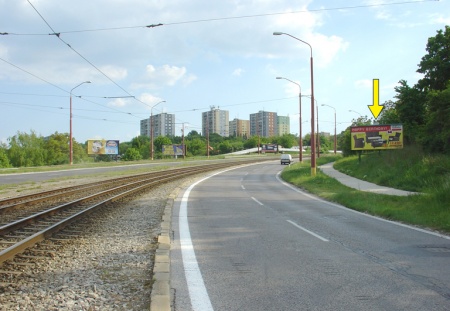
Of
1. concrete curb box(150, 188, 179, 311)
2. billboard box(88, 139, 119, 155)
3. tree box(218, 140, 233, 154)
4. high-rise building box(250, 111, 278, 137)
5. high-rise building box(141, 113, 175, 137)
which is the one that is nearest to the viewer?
concrete curb box(150, 188, 179, 311)

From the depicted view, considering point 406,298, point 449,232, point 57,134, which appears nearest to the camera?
point 406,298

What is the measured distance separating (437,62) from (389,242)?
26.1m

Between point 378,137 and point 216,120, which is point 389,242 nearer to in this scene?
point 378,137

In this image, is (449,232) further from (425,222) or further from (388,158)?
(388,158)

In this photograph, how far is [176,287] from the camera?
219 inches

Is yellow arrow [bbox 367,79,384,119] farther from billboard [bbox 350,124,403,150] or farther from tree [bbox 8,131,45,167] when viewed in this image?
tree [bbox 8,131,45,167]

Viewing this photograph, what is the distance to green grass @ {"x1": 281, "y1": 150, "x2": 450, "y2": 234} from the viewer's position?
11852 mm

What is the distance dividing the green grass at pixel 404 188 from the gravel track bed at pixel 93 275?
712 centimetres

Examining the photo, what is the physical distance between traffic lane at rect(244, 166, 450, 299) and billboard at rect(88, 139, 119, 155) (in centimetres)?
7755

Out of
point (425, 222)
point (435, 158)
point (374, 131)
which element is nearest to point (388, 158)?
point (374, 131)

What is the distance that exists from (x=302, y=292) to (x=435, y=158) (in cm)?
2025

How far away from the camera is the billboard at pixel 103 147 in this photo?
86.8 meters

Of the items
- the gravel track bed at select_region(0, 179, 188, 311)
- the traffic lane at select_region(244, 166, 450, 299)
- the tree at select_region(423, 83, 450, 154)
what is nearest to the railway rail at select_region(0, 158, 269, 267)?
the gravel track bed at select_region(0, 179, 188, 311)

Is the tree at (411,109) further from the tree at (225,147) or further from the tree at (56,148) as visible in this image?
the tree at (225,147)
